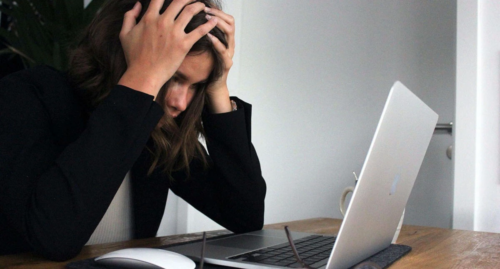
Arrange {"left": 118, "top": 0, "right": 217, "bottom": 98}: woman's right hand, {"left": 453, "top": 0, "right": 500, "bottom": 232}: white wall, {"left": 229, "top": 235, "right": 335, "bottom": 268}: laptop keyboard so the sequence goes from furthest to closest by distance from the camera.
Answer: {"left": 453, "top": 0, "right": 500, "bottom": 232}: white wall < {"left": 118, "top": 0, "right": 217, "bottom": 98}: woman's right hand < {"left": 229, "top": 235, "right": 335, "bottom": 268}: laptop keyboard

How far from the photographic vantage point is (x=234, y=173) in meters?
1.13

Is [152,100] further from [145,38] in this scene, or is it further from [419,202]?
[419,202]

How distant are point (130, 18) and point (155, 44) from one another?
0.35 ft

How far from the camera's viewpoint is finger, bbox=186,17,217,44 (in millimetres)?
859

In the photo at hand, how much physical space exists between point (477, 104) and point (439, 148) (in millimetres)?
559

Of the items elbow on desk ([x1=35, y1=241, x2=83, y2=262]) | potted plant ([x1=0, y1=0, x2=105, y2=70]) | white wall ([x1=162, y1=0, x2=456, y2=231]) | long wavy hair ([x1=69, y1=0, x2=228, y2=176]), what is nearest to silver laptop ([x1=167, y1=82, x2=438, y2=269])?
elbow on desk ([x1=35, y1=241, x2=83, y2=262])

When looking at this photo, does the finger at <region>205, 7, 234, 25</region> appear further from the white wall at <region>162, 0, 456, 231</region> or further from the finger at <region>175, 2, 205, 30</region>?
the white wall at <region>162, 0, 456, 231</region>

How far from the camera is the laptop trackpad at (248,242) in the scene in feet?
2.76

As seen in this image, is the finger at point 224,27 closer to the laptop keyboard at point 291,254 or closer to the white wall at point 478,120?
the laptop keyboard at point 291,254

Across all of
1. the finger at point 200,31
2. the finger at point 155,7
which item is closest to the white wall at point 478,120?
the finger at point 200,31

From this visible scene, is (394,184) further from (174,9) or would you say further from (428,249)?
(174,9)

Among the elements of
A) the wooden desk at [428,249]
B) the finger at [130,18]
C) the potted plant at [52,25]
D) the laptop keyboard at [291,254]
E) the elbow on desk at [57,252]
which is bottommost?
the wooden desk at [428,249]

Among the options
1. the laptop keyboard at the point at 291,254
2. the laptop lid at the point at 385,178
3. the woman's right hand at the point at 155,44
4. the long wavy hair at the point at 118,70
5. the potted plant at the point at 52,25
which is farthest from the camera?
the potted plant at the point at 52,25

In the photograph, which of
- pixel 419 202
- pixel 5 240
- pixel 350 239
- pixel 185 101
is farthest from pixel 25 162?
pixel 419 202
